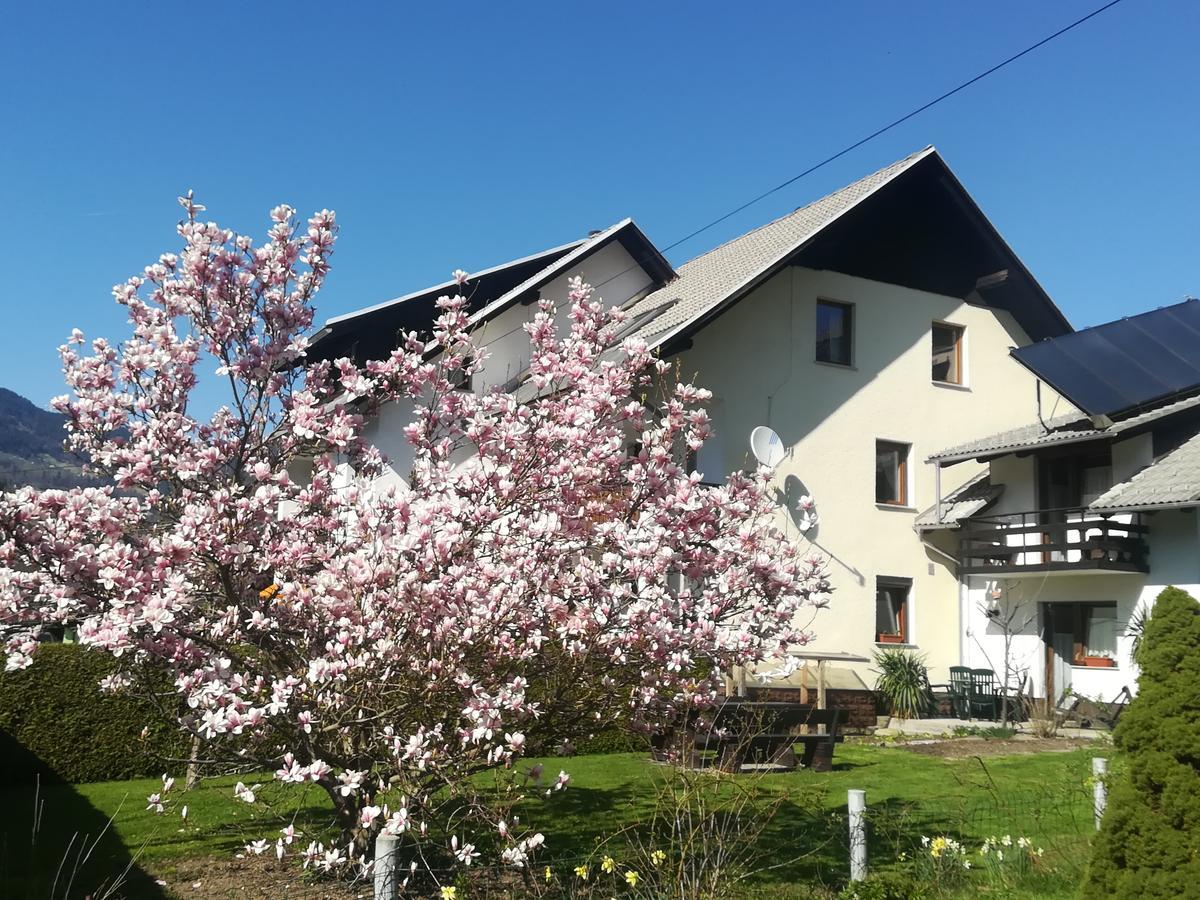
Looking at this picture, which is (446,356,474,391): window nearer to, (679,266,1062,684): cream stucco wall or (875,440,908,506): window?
(679,266,1062,684): cream stucco wall

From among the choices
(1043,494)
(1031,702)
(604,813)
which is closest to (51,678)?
(604,813)

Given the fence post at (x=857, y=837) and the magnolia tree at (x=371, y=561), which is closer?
the magnolia tree at (x=371, y=561)

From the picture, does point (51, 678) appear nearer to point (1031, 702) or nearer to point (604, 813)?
point (604, 813)

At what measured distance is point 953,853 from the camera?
19.5 feet

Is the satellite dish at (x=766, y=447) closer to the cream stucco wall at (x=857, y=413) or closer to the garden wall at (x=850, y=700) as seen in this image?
the cream stucco wall at (x=857, y=413)

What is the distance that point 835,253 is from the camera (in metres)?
19.3

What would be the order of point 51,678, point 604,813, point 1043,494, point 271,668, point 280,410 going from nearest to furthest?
point 271,668 < point 280,410 < point 604,813 < point 51,678 < point 1043,494

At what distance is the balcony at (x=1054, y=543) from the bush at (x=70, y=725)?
45.4 feet

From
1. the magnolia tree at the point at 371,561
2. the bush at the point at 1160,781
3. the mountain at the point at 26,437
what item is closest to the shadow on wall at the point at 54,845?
the magnolia tree at the point at 371,561

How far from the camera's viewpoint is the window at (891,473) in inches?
779

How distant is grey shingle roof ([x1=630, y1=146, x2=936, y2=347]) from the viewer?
658 inches

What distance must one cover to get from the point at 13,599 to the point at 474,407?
8.48ft

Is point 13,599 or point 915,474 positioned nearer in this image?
point 13,599

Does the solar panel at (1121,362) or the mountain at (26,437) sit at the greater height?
the mountain at (26,437)
